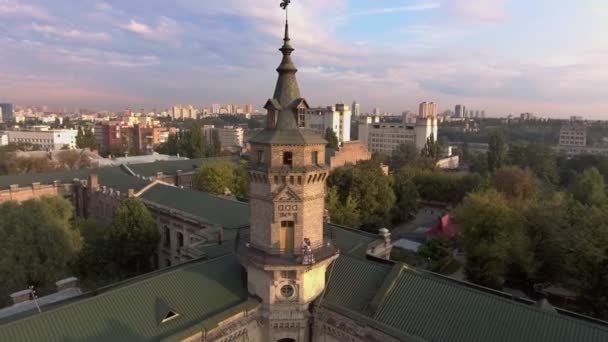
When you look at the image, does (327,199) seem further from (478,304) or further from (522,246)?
(478,304)

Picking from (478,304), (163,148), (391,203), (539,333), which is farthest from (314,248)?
(163,148)

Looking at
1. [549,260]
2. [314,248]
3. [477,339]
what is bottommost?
[549,260]

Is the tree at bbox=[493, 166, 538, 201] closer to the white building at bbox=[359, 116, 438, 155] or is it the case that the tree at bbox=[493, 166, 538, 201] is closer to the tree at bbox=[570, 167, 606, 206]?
the tree at bbox=[570, 167, 606, 206]

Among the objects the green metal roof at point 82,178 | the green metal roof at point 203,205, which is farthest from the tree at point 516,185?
the green metal roof at point 82,178

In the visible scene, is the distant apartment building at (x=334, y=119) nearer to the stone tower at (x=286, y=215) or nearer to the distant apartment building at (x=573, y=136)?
the distant apartment building at (x=573, y=136)

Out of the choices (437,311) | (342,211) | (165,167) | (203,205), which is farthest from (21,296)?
(165,167)

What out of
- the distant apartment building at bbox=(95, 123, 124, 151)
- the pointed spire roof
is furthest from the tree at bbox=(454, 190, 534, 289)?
the distant apartment building at bbox=(95, 123, 124, 151)
